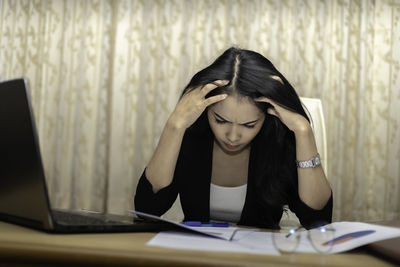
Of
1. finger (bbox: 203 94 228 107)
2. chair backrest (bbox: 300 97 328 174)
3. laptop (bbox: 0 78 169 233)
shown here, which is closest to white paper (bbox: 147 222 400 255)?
laptop (bbox: 0 78 169 233)

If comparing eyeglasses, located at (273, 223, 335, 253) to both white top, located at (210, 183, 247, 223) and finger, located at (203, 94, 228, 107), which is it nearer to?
finger, located at (203, 94, 228, 107)

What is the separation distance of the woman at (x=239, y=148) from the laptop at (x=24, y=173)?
2.08ft

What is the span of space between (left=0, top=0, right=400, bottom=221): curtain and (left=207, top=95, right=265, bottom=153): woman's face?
2.31 m

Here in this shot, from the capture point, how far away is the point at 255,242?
27.0 inches

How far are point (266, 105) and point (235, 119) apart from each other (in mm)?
136

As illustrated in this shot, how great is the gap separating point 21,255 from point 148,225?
0.28 m

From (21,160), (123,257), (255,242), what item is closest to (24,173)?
(21,160)

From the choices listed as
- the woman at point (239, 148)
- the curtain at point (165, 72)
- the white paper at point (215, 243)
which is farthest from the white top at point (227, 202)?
the curtain at point (165, 72)

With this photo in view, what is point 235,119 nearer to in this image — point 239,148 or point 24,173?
point 239,148

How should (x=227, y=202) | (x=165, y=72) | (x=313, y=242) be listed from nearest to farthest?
(x=313, y=242) → (x=227, y=202) → (x=165, y=72)

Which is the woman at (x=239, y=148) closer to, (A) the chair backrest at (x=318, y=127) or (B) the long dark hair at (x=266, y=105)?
(B) the long dark hair at (x=266, y=105)

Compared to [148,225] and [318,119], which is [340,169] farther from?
[148,225]

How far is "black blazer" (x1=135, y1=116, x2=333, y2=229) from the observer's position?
1.35 m

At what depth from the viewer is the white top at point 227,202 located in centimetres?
151
